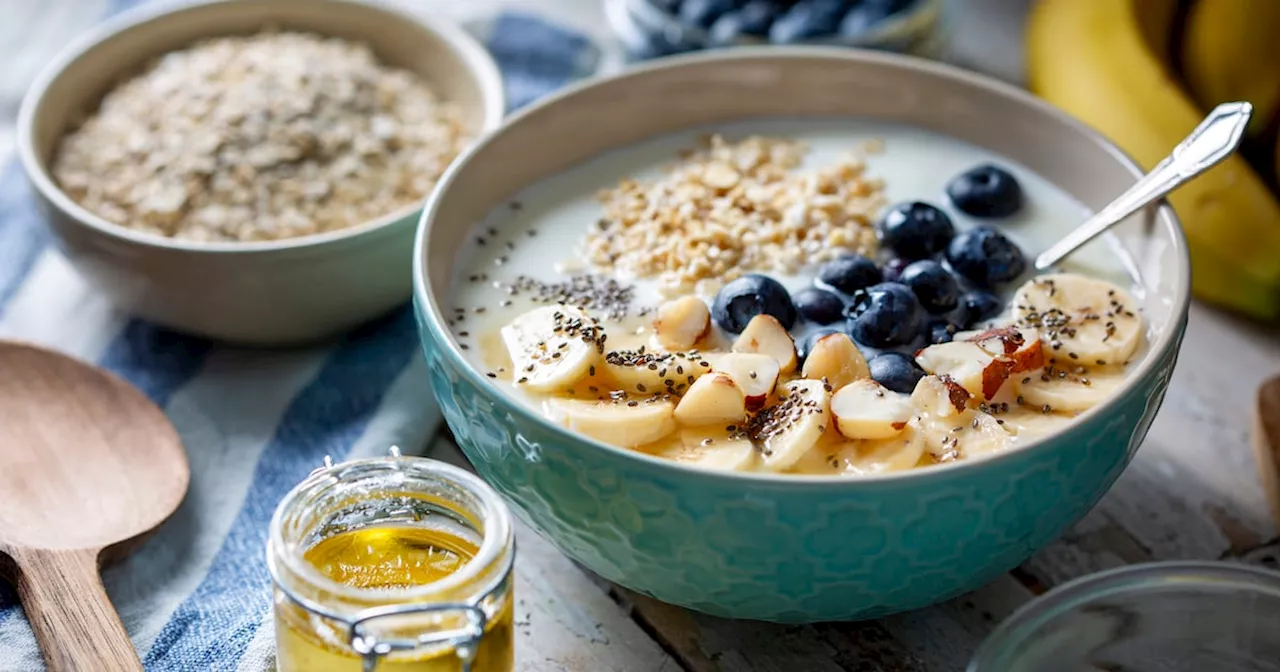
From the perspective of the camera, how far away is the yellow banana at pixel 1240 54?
1.45m

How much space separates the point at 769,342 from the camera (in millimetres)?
979

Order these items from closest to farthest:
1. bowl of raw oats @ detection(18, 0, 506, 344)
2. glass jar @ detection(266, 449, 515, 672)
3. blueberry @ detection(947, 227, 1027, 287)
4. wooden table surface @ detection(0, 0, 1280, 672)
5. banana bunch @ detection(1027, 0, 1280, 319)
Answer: glass jar @ detection(266, 449, 515, 672) < wooden table surface @ detection(0, 0, 1280, 672) < blueberry @ detection(947, 227, 1027, 287) < bowl of raw oats @ detection(18, 0, 506, 344) < banana bunch @ detection(1027, 0, 1280, 319)

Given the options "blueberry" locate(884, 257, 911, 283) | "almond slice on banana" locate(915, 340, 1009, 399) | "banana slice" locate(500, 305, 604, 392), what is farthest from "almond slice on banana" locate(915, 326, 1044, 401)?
"banana slice" locate(500, 305, 604, 392)

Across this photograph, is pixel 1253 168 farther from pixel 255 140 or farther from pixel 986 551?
pixel 255 140

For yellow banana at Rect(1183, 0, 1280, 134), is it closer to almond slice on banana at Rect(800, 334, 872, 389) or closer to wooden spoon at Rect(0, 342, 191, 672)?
almond slice on banana at Rect(800, 334, 872, 389)

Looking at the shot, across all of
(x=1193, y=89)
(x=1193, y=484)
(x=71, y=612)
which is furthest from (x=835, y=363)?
(x=1193, y=89)

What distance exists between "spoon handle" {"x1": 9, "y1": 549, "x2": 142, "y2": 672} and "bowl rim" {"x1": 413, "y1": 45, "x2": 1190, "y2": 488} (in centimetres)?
29

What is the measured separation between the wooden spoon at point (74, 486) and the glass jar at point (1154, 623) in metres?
0.59

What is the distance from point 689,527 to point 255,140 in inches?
27.9

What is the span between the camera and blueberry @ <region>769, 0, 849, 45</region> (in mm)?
1554

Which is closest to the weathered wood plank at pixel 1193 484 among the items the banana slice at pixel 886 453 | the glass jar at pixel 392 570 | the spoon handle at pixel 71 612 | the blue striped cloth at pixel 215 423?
the banana slice at pixel 886 453

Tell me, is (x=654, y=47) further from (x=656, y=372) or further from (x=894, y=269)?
(x=656, y=372)

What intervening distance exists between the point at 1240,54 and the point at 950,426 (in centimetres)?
81

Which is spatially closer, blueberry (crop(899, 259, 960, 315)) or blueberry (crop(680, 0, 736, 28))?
blueberry (crop(899, 259, 960, 315))
